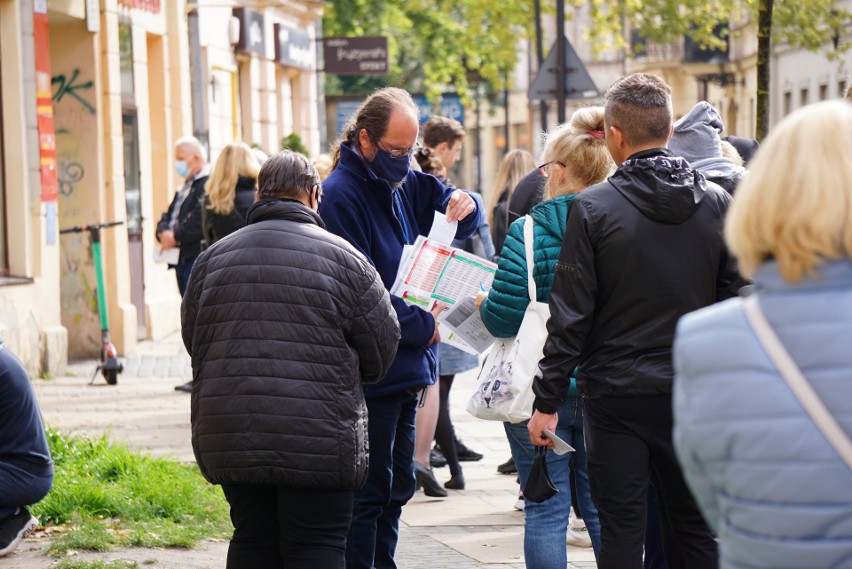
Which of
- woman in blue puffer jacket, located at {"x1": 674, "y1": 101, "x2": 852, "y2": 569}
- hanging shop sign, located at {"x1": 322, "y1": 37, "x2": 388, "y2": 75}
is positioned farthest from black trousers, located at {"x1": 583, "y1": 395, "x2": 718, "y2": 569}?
hanging shop sign, located at {"x1": 322, "y1": 37, "x2": 388, "y2": 75}

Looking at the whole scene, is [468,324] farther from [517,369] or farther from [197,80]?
[197,80]

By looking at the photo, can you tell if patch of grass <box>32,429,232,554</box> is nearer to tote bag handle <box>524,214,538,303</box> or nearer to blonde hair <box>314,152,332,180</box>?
blonde hair <box>314,152,332,180</box>

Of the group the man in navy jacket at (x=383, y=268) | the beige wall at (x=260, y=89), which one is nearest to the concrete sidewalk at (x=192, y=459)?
the man in navy jacket at (x=383, y=268)

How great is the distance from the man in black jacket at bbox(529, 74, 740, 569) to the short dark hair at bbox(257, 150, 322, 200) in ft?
3.01

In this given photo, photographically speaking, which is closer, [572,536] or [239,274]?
[239,274]

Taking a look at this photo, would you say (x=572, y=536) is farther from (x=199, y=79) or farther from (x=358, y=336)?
(x=199, y=79)

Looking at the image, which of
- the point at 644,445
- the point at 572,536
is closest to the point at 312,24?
the point at 572,536

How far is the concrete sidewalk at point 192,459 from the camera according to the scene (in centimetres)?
667

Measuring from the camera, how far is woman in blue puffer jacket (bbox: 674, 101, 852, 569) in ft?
8.52

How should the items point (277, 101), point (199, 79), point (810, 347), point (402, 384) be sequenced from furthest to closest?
1. point (277, 101)
2. point (199, 79)
3. point (402, 384)
4. point (810, 347)

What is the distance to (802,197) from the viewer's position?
2592mm

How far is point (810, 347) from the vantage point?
2611 millimetres

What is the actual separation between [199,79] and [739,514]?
1643 cm

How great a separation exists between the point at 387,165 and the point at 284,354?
114 centimetres
